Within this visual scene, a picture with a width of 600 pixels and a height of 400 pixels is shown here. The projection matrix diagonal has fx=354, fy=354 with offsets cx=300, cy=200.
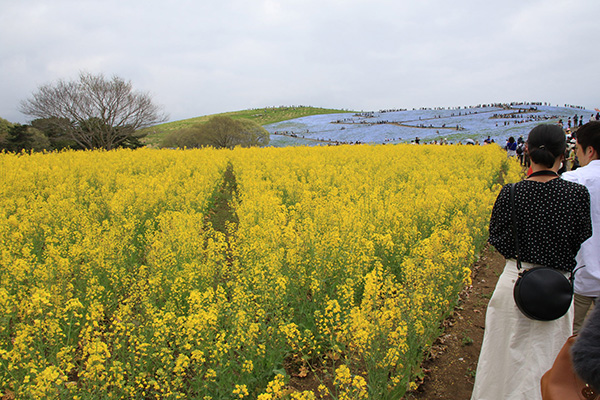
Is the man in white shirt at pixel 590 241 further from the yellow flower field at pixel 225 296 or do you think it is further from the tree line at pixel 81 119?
the tree line at pixel 81 119

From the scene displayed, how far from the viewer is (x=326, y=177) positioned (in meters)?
11.5

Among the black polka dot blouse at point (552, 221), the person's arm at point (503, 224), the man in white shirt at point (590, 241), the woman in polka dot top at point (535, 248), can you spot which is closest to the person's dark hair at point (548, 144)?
the woman in polka dot top at point (535, 248)

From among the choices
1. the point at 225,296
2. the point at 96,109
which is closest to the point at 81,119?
the point at 96,109

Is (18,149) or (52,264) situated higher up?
(18,149)

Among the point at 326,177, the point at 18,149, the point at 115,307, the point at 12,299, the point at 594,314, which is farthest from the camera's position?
the point at 18,149

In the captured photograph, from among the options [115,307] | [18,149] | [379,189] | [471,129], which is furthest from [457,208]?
[18,149]

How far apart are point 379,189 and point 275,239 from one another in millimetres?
4568

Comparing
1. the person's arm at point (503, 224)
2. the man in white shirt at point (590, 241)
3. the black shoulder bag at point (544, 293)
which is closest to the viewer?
the black shoulder bag at point (544, 293)

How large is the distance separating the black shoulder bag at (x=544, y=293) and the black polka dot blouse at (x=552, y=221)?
155 mm

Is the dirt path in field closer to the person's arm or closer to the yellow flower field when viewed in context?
the yellow flower field

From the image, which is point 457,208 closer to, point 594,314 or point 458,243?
point 458,243

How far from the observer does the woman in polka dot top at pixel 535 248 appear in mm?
2584

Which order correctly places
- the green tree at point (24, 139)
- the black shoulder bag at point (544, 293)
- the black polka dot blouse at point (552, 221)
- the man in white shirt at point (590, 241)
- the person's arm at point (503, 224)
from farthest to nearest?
the green tree at point (24, 139), the man in white shirt at point (590, 241), the person's arm at point (503, 224), the black polka dot blouse at point (552, 221), the black shoulder bag at point (544, 293)

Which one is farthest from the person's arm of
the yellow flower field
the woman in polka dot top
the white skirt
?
the yellow flower field
